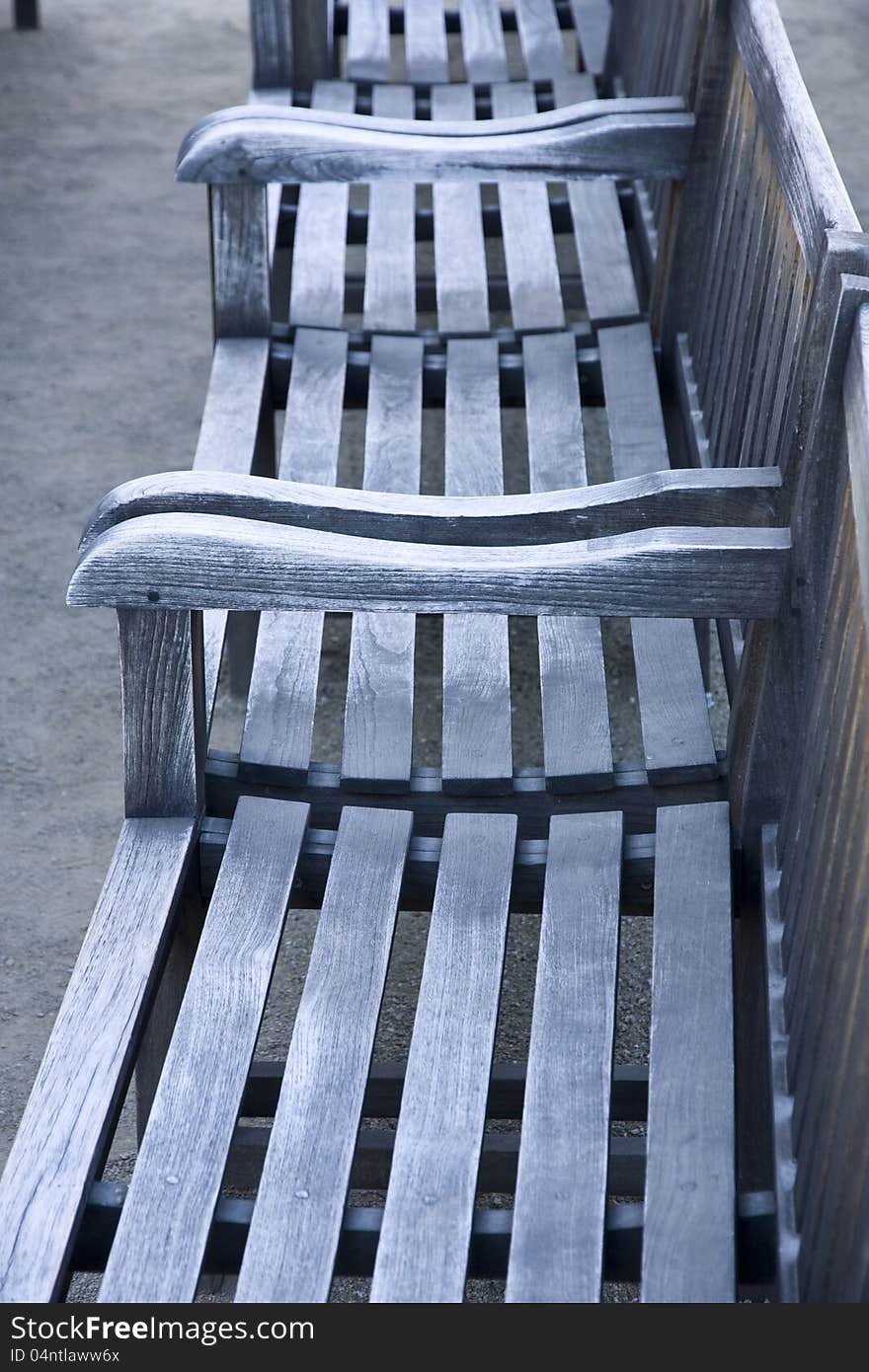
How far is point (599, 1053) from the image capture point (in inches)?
59.7

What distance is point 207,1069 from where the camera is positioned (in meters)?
1.51

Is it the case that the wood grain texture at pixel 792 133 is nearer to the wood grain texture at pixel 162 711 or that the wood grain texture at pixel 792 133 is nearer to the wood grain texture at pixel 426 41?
the wood grain texture at pixel 162 711

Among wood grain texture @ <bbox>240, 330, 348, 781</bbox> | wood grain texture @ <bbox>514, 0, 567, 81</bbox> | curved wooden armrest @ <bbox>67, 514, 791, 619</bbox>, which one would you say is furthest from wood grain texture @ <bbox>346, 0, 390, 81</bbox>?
curved wooden armrest @ <bbox>67, 514, 791, 619</bbox>

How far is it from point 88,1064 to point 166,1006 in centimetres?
27

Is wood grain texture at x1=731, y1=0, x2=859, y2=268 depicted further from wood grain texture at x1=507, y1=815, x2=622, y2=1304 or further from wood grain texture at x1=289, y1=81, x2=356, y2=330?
wood grain texture at x1=289, y1=81, x2=356, y2=330

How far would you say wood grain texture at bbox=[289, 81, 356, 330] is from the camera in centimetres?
285

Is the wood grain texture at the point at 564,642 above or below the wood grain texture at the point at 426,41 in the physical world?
below

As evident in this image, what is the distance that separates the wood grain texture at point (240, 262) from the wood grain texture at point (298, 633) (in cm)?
9

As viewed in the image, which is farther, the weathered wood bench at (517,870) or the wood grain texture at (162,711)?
the wood grain texture at (162,711)

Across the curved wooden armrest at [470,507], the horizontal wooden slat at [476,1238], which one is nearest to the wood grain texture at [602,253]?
the curved wooden armrest at [470,507]

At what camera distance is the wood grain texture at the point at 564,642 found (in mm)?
1896

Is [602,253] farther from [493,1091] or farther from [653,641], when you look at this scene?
[493,1091]

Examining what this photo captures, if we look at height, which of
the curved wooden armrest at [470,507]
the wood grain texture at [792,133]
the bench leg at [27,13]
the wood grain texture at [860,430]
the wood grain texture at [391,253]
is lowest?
the bench leg at [27,13]

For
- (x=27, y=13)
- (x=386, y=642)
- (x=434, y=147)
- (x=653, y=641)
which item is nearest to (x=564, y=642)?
(x=653, y=641)
